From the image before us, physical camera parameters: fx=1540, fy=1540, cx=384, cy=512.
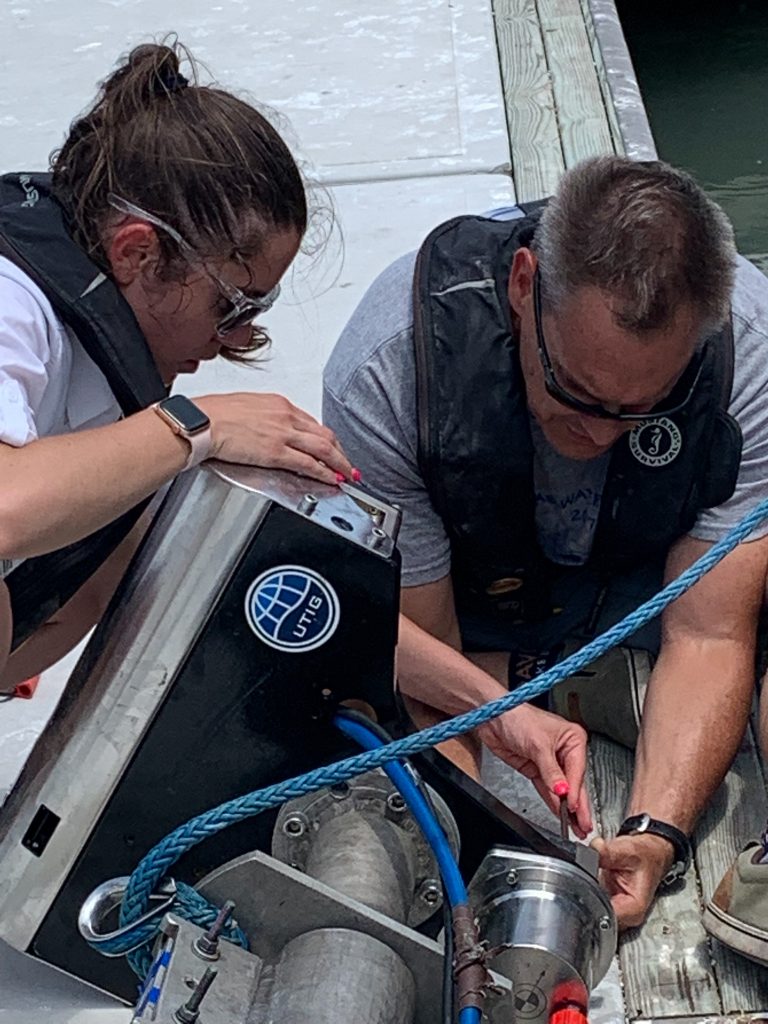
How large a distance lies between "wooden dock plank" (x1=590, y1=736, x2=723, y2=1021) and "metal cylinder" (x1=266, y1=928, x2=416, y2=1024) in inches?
28.7

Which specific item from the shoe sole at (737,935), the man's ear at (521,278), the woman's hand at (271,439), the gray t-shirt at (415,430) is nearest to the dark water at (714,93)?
the gray t-shirt at (415,430)

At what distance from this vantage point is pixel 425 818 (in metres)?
1.42

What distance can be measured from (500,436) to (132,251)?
626 millimetres

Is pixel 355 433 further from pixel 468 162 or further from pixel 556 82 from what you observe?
pixel 556 82

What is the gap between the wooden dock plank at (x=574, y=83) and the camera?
3709mm

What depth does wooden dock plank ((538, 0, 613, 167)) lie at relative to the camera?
3709mm

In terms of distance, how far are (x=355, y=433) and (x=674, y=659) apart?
586 millimetres

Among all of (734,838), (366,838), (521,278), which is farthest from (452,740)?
(366,838)

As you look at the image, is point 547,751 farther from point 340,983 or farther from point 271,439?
point 340,983

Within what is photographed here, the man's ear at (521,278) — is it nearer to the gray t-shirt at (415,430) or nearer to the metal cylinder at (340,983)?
the gray t-shirt at (415,430)

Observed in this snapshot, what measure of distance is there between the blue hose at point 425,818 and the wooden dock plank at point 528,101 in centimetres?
212

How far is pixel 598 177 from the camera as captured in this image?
2.03 metres

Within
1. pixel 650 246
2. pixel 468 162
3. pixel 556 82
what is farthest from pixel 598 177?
pixel 556 82

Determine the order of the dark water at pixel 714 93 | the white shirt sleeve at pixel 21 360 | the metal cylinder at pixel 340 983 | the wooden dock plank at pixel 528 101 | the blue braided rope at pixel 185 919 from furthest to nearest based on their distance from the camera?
the dark water at pixel 714 93 → the wooden dock plank at pixel 528 101 → the white shirt sleeve at pixel 21 360 → the blue braided rope at pixel 185 919 → the metal cylinder at pixel 340 983
